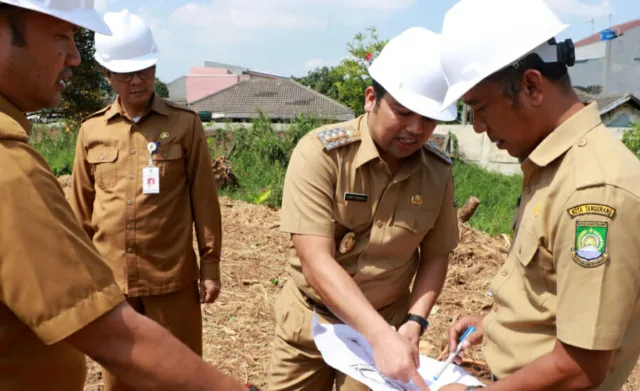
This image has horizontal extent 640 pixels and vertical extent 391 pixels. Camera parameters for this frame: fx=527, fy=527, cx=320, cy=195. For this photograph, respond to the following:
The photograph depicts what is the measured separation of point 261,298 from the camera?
5410 mm

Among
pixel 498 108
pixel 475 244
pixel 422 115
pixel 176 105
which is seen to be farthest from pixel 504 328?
pixel 475 244

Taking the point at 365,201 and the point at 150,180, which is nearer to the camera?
the point at 365,201

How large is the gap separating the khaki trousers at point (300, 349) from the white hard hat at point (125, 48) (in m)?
1.49

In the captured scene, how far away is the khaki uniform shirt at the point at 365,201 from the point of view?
7.14ft

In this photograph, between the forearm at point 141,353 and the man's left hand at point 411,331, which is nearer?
the forearm at point 141,353

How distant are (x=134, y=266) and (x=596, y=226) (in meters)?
2.35

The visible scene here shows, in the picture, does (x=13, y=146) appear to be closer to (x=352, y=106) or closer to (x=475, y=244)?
(x=475, y=244)

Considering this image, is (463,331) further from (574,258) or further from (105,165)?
(105,165)

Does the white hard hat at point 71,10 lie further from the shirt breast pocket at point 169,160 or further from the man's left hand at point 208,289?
the man's left hand at point 208,289

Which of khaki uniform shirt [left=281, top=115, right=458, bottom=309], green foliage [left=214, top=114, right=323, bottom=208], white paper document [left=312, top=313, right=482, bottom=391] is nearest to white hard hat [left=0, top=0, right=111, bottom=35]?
khaki uniform shirt [left=281, top=115, right=458, bottom=309]

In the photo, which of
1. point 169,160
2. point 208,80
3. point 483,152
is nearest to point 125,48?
point 169,160

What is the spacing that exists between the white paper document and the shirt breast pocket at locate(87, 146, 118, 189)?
157cm

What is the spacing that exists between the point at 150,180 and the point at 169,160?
152 millimetres

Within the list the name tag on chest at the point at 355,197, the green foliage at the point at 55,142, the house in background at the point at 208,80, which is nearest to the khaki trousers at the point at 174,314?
the name tag on chest at the point at 355,197
